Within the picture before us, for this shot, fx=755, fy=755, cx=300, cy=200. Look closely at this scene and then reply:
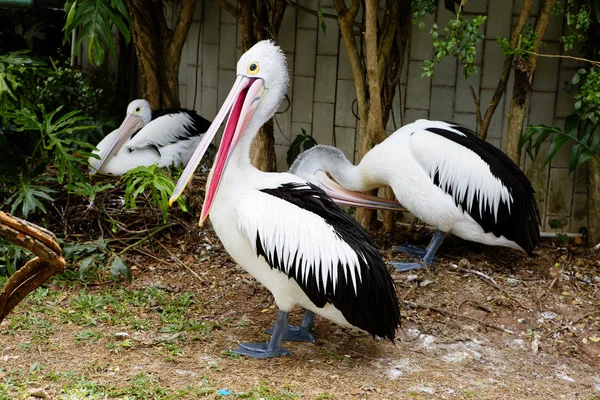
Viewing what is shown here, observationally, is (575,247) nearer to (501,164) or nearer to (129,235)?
(501,164)

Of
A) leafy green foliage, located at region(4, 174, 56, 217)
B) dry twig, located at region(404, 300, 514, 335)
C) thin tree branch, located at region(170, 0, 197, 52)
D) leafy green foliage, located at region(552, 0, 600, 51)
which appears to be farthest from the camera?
thin tree branch, located at region(170, 0, 197, 52)

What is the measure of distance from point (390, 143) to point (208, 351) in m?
1.98

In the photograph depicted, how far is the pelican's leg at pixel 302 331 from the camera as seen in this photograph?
4184 mm

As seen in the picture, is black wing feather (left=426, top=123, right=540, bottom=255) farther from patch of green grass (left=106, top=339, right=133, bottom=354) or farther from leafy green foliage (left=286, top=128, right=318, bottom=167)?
patch of green grass (left=106, top=339, right=133, bottom=354)

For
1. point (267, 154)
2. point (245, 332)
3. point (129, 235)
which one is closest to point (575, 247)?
point (267, 154)

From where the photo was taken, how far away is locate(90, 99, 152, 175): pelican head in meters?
6.10

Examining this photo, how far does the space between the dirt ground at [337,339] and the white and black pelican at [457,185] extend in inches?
11.0

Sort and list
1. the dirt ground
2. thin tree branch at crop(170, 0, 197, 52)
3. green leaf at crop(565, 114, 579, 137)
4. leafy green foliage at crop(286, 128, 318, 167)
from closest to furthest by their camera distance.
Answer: the dirt ground, green leaf at crop(565, 114, 579, 137), thin tree branch at crop(170, 0, 197, 52), leafy green foliage at crop(286, 128, 318, 167)

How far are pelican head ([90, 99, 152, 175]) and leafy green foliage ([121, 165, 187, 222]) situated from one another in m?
0.86

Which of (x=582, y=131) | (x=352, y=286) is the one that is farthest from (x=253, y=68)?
(x=582, y=131)

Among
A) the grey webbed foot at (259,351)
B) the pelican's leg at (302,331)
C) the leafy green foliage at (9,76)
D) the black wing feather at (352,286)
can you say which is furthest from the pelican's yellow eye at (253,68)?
the leafy green foliage at (9,76)

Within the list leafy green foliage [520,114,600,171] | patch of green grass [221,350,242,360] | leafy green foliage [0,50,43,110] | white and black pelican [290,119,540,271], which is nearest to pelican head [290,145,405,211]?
white and black pelican [290,119,540,271]

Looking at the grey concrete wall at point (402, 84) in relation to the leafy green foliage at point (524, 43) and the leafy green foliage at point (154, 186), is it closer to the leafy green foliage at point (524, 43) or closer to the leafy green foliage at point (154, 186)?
the leafy green foliage at point (524, 43)

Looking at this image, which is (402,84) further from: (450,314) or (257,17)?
(450,314)
